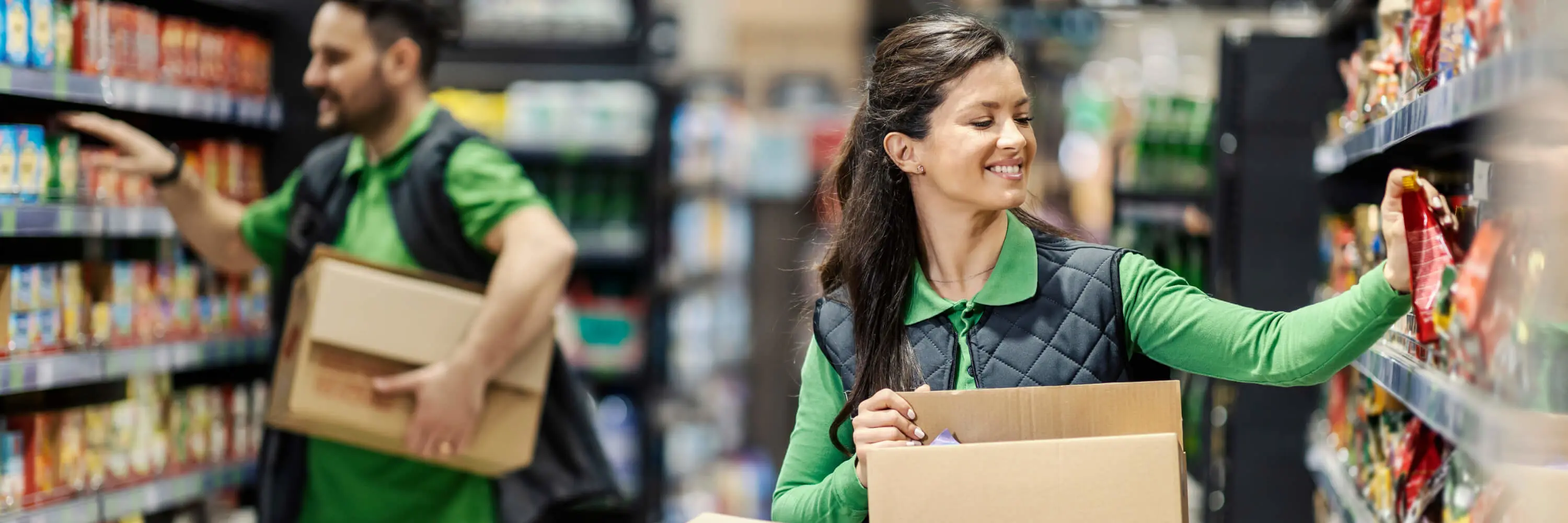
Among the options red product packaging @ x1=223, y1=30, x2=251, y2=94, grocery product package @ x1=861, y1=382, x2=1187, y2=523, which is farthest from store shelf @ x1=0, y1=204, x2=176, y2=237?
grocery product package @ x1=861, y1=382, x2=1187, y2=523

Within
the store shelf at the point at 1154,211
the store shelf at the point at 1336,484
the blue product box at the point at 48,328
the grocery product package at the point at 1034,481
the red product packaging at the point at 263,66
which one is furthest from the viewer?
the store shelf at the point at 1154,211

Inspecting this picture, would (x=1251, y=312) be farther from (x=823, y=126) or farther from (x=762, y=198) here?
(x=823, y=126)

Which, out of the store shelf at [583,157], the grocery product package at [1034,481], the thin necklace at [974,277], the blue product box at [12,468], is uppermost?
the store shelf at [583,157]

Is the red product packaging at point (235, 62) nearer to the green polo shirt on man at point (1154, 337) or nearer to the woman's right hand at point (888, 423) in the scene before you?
the green polo shirt on man at point (1154, 337)

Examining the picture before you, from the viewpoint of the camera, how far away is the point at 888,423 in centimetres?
151

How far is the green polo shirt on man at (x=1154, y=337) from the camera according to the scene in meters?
1.50

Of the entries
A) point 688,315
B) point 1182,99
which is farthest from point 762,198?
point 1182,99

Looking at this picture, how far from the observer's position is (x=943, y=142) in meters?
1.67

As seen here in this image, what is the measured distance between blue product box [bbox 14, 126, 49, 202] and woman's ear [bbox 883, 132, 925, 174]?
189cm

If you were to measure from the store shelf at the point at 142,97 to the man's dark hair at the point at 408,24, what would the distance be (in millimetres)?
469

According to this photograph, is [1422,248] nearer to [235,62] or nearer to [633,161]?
[235,62]

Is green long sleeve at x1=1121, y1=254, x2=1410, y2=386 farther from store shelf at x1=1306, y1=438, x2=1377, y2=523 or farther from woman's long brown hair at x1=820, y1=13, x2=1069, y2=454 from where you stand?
store shelf at x1=1306, y1=438, x2=1377, y2=523

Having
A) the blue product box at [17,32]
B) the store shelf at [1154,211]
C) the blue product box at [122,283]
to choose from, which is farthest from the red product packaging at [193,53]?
the store shelf at [1154,211]

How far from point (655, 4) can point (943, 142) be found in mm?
3516
